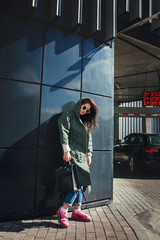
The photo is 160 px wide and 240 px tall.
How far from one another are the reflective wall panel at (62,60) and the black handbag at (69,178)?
1.55 metres

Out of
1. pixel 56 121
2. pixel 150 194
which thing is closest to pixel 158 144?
pixel 150 194

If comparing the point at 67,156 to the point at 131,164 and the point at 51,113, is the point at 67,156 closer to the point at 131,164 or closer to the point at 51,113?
the point at 51,113

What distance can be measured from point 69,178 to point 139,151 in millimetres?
5573

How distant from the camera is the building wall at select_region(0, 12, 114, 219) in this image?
11.5 ft

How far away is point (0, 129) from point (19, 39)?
1550mm

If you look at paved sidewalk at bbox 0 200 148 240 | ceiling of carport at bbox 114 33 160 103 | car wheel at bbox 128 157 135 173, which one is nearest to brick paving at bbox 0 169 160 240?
paved sidewalk at bbox 0 200 148 240

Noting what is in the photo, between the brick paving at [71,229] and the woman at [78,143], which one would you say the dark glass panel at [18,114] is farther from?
the brick paving at [71,229]

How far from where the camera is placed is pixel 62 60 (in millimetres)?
4094

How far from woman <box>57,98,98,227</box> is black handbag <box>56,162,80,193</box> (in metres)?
0.10

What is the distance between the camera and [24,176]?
3541 millimetres

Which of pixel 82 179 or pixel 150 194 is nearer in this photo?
pixel 82 179

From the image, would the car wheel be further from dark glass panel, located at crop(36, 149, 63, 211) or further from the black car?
dark glass panel, located at crop(36, 149, 63, 211)

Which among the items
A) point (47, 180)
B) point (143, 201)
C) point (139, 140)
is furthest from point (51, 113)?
point (139, 140)

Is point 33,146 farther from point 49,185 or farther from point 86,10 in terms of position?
point 86,10
